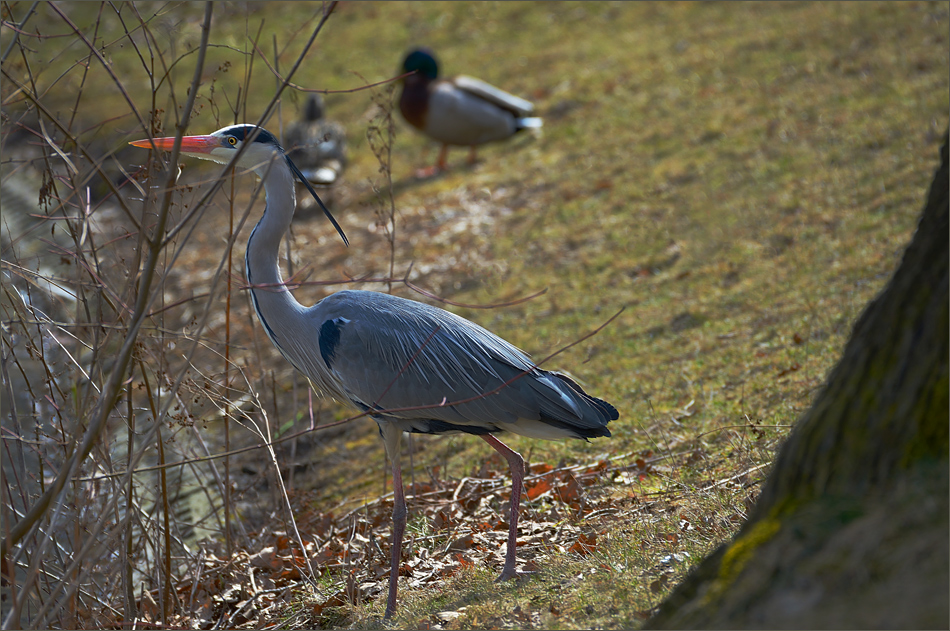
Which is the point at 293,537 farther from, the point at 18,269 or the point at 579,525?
the point at 18,269

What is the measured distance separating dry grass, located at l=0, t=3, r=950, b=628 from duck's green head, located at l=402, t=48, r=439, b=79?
4.26 ft

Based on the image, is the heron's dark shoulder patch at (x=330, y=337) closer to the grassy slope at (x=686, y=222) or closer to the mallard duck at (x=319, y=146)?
the grassy slope at (x=686, y=222)

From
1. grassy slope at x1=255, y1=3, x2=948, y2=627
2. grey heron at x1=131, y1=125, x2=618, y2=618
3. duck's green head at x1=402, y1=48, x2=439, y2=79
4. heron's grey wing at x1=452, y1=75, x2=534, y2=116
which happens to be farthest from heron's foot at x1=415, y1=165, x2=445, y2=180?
grey heron at x1=131, y1=125, x2=618, y2=618

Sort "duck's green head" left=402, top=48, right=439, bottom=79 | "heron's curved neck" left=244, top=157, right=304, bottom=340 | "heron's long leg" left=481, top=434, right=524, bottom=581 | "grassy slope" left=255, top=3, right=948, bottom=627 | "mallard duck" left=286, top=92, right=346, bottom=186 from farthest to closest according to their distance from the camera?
"duck's green head" left=402, top=48, right=439, bottom=79, "mallard duck" left=286, top=92, right=346, bottom=186, "grassy slope" left=255, top=3, right=948, bottom=627, "heron's curved neck" left=244, top=157, right=304, bottom=340, "heron's long leg" left=481, top=434, right=524, bottom=581

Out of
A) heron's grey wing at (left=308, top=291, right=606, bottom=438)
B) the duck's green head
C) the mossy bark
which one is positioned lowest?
heron's grey wing at (left=308, top=291, right=606, bottom=438)

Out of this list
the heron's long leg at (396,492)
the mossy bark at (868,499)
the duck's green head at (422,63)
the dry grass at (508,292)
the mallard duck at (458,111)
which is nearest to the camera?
the mossy bark at (868,499)

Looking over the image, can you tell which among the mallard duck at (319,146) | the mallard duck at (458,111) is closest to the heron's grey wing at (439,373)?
the mallard duck at (319,146)

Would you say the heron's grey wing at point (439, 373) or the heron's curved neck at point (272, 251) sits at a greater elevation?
the heron's curved neck at point (272, 251)

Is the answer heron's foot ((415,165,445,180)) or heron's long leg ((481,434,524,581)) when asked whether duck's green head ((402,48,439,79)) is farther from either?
heron's long leg ((481,434,524,581))

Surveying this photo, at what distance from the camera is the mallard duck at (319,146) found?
39.3 feet

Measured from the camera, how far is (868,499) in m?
2.22

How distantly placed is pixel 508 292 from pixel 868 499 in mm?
6162

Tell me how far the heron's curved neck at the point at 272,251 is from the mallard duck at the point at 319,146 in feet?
22.9

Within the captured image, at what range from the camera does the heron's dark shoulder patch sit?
15.0ft
